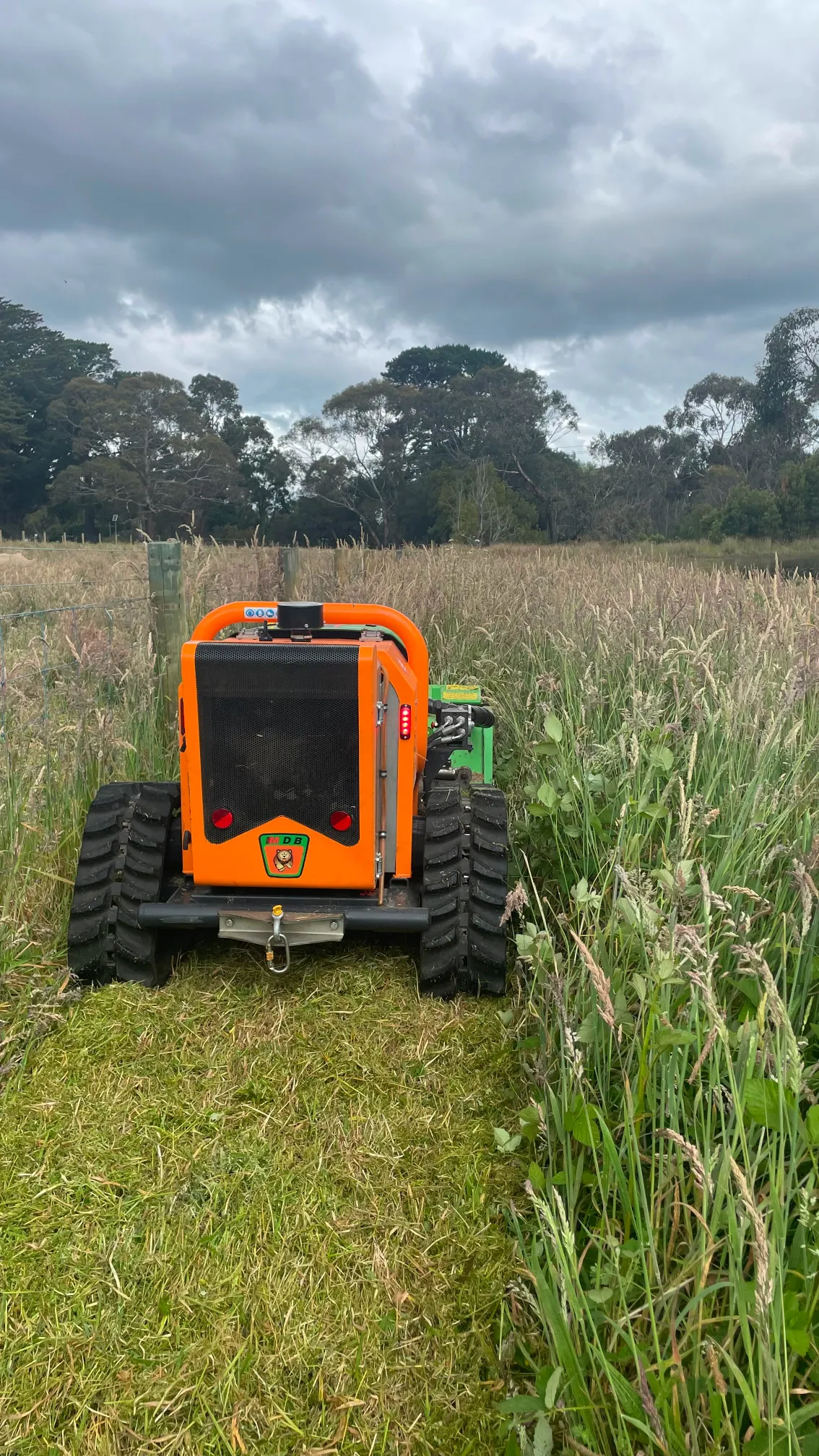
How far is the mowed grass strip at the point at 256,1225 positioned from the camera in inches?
75.0

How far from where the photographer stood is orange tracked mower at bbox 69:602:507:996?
3092 mm

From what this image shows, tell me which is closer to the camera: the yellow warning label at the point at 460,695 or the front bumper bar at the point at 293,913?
the front bumper bar at the point at 293,913

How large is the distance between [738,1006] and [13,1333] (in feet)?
6.34

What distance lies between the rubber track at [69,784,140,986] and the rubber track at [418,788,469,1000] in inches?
A: 43.6

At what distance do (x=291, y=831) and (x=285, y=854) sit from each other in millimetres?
88

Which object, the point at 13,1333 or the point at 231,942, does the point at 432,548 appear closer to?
the point at 231,942

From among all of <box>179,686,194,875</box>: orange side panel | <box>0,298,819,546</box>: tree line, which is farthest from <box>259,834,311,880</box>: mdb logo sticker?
<box>0,298,819,546</box>: tree line

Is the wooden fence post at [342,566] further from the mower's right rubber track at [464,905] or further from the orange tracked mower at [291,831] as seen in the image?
the mower's right rubber track at [464,905]

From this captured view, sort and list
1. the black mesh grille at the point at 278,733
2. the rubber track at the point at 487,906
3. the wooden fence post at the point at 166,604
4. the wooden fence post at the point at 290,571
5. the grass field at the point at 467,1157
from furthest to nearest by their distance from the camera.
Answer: the wooden fence post at the point at 290,571 < the wooden fence post at the point at 166,604 < the rubber track at the point at 487,906 < the black mesh grille at the point at 278,733 < the grass field at the point at 467,1157

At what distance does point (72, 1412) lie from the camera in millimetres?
1909

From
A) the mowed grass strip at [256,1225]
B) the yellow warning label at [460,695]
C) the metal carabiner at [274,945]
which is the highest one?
the yellow warning label at [460,695]

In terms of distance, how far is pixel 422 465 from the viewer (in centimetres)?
3262

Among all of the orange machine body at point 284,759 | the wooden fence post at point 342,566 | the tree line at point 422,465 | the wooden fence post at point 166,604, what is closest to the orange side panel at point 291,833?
the orange machine body at point 284,759

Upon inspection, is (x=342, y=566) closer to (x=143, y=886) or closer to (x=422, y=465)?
(x=143, y=886)
